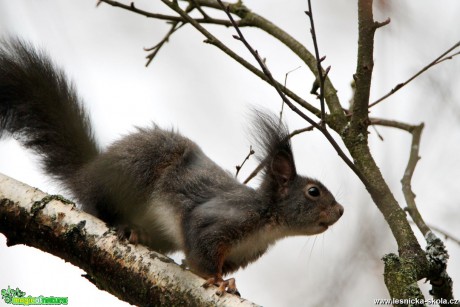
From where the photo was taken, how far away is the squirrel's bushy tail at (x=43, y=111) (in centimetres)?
379

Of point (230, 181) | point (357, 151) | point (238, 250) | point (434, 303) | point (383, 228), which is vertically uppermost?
point (230, 181)

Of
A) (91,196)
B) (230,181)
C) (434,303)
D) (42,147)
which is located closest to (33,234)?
(91,196)

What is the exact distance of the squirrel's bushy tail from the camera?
3.79 m

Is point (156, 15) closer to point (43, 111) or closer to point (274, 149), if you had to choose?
point (43, 111)

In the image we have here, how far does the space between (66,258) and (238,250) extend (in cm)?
119

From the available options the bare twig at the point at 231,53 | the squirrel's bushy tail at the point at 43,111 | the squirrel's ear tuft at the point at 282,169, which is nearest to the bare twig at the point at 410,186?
the bare twig at the point at 231,53

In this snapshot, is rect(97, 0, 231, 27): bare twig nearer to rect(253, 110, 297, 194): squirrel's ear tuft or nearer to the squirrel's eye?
rect(253, 110, 297, 194): squirrel's ear tuft

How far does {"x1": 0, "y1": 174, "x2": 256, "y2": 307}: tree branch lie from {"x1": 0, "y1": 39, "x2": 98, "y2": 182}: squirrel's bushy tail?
2.82 ft

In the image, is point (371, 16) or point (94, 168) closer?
point (371, 16)

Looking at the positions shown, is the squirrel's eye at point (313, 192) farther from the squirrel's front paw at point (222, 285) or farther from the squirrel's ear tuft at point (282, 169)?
the squirrel's front paw at point (222, 285)

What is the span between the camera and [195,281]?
2.65m

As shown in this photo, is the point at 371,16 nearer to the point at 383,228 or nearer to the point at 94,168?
the point at 383,228

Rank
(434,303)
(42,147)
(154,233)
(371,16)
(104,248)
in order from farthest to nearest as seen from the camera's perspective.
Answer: (42,147), (154,233), (371,16), (104,248), (434,303)

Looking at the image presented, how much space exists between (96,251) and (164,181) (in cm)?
108
